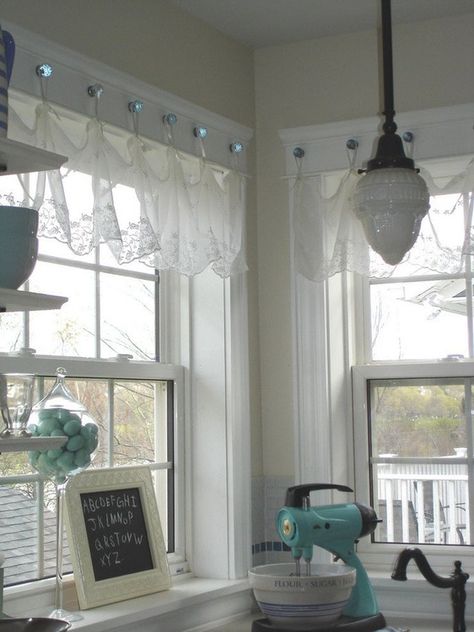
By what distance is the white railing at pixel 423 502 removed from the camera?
3379mm

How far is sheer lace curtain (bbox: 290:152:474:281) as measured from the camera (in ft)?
10.7

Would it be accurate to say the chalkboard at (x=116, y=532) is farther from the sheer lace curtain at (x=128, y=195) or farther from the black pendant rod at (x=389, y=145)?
the black pendant rod at (x=389, y=145)

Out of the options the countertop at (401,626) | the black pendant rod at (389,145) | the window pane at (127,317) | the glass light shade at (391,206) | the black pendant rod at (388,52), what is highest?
the black pendant rod at (388,52)

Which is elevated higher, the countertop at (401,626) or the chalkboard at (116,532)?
the chalkboard at (116,532)

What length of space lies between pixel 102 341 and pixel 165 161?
0.62 meters

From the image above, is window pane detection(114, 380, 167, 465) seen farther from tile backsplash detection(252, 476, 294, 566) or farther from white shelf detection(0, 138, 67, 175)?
white shelf detection(0, 138, 67, 175)

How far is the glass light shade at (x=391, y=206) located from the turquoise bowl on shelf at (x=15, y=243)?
0.80 meters

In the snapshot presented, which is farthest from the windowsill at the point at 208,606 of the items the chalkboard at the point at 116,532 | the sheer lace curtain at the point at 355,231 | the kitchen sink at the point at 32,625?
the sheer lace curtain at the point at 355,231

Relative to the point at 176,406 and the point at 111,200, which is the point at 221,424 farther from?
the point at 111,200

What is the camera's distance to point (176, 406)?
3.33 m

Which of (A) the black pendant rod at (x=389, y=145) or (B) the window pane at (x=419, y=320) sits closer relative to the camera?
(A) the black pendant rod at (x=389, y=145)

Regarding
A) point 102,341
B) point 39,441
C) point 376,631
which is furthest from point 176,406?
point 39,441

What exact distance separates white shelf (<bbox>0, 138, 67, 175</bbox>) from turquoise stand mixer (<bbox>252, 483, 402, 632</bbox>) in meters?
1.23

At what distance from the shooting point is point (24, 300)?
77.8 inches
